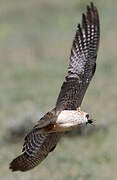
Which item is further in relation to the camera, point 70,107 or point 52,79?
point 52,79

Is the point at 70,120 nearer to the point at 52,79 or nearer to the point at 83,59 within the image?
the point at 83,59

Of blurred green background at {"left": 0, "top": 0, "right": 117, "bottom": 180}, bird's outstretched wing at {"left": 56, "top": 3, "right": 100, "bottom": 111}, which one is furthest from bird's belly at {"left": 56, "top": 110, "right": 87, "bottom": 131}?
blurred green background at {"left": 0, "top": 0, "right": 117, "bottom": 180}

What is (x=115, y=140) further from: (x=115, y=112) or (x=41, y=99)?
(x=41, y=99)

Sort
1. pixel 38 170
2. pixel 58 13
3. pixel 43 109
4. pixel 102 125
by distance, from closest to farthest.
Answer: pixel 38 170
pixel 102 125
pixel 43 109
pixel 58 13

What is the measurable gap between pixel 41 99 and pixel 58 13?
7.22 metres

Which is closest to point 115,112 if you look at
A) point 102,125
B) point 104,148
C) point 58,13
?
point 102,125

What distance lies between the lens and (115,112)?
549 inches

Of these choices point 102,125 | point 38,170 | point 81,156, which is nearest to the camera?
point 38,170

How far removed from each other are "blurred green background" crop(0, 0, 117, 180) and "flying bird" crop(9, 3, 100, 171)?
291 centimetres

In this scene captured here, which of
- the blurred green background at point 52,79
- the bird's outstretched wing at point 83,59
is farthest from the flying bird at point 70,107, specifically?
the blurred green background at point 52,79

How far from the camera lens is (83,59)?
8.42 meters

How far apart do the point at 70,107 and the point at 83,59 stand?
83 cm

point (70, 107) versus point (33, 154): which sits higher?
point (70, 107)

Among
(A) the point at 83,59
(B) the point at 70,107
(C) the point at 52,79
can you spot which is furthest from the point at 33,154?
(C) the point at 52,79
